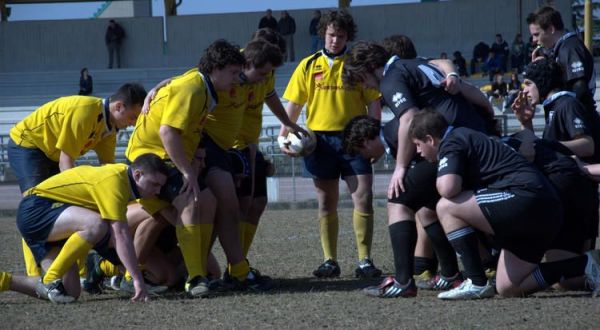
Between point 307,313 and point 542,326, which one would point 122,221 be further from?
point 542,326

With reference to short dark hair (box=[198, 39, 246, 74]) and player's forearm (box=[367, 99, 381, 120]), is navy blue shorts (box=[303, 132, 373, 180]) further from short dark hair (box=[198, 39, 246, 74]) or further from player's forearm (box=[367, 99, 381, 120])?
short dark hair (box=[198, 39, 246, 74])

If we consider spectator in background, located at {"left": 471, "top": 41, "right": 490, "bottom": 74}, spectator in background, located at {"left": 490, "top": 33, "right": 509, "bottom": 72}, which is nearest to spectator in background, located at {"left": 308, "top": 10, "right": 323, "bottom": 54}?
spectator in background, located at {"left": 471, "top": 41, "right": 490, "bottom": 74}

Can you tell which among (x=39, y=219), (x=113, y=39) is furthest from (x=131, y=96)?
(x=113, y=39)

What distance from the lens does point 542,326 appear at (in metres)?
5.24

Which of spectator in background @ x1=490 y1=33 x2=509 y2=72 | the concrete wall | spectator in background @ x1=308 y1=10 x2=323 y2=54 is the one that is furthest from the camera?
the concrete wall

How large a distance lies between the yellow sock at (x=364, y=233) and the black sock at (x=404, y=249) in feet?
5.06

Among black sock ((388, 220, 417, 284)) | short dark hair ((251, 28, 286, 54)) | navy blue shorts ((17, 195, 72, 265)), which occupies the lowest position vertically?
black sock ((388, 220, 417, 284))

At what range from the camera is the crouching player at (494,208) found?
237 inches

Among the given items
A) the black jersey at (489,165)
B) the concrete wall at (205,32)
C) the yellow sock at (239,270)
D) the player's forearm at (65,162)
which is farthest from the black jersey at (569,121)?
the concrete wall at (205,32)

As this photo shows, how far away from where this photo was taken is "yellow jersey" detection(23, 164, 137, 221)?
6496 mm

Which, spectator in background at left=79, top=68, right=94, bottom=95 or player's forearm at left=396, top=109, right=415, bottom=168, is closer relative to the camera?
player's forearm at left=396, top=109, right=415, bottom=168

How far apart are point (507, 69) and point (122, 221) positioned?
76.4ft

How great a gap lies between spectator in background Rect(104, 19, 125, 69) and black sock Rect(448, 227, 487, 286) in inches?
1114

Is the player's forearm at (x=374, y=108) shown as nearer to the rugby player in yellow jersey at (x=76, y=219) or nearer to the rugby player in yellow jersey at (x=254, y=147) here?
the rugby player in yellow jersey at (x=254, y=147)
